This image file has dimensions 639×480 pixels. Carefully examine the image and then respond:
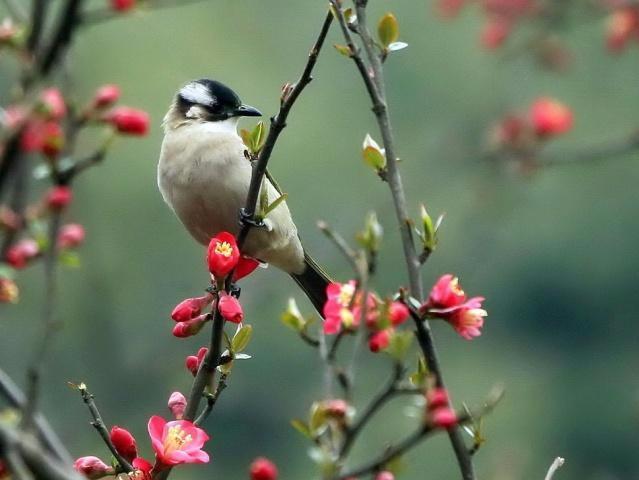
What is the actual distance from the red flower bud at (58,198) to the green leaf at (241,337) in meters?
0.41

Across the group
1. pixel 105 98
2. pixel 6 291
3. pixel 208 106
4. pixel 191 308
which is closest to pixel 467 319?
pixel 191 308

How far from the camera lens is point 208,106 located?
3912mm

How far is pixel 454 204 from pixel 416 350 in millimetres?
14161

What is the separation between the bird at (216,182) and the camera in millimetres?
3473

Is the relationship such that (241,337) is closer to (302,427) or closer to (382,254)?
(302,427)

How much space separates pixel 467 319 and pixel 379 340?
41 cm

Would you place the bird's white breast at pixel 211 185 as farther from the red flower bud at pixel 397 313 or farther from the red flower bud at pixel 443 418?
the red flower bud at pixel 443 418

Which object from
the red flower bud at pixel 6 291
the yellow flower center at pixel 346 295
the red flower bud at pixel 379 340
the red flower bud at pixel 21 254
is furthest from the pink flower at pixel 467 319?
the red flower bud at pixel 21 254

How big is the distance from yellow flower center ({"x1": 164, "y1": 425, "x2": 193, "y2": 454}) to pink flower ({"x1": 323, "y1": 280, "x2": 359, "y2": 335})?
33 cm

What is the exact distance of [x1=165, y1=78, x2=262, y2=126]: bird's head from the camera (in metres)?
3.87

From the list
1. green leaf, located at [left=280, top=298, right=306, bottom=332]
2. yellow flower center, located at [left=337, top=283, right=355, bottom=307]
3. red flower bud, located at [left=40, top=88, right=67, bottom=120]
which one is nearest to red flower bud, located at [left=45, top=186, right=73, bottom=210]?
red flower bud, located at [left=40, top=88, right=67, bottom=120]

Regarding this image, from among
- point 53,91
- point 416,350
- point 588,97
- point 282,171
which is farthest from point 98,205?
point 416,350

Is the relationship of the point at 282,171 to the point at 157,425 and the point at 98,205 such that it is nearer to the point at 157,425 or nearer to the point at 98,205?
the point at 98,205

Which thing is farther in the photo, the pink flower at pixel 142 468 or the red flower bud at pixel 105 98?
the red flower bud at pixel 105 98
